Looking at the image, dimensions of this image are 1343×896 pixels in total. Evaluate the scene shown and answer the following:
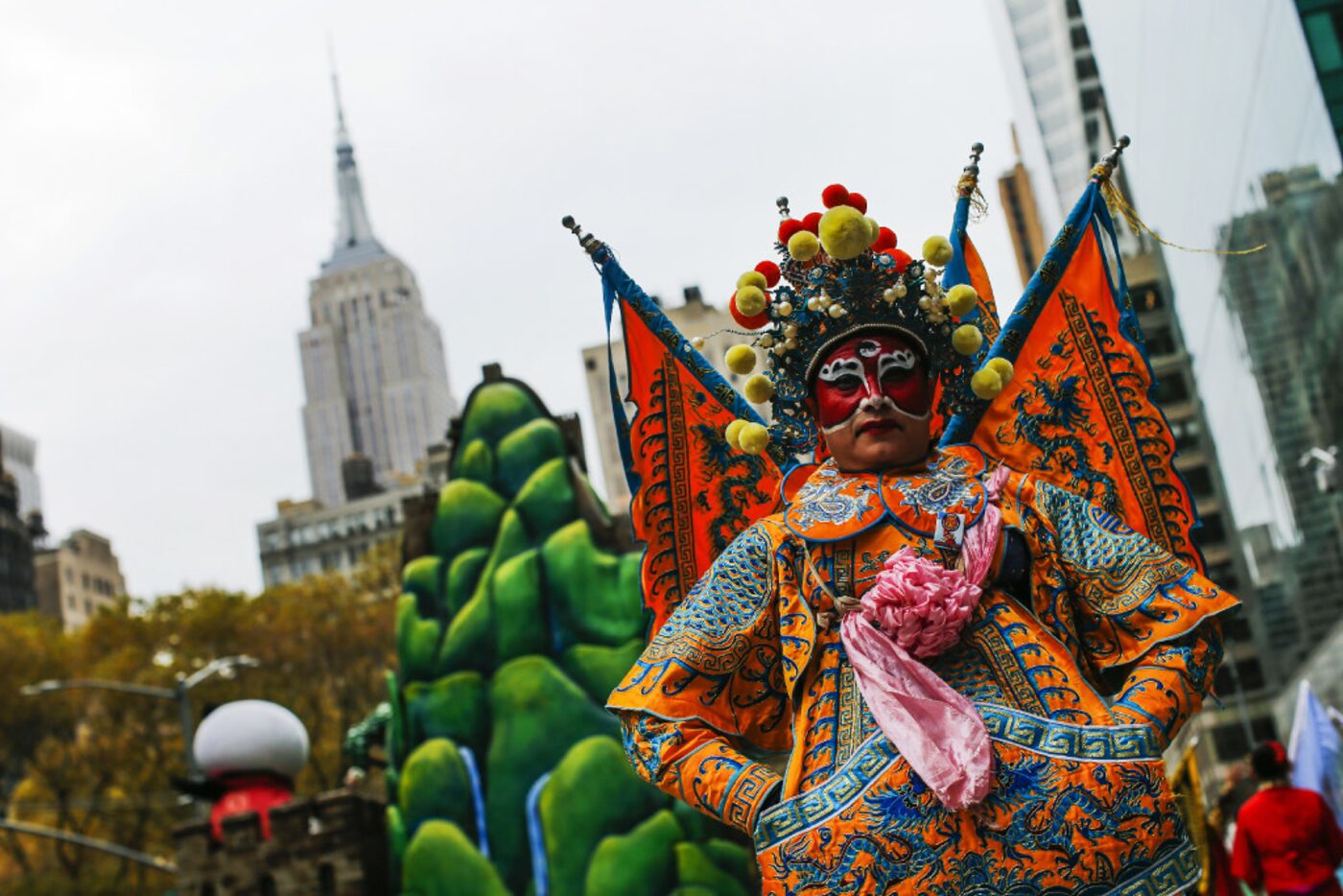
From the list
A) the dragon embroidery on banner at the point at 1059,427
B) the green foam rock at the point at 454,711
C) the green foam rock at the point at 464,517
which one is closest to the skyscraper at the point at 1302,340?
the green foam rock at the point at 464,517

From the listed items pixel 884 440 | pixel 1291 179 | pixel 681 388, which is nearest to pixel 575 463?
pixel 1291 179

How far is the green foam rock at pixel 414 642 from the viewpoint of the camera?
15812mm

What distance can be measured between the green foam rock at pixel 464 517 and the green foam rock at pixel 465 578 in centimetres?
11

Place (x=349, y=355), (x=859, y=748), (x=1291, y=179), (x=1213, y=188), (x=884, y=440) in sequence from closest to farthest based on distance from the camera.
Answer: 1. (x=859, y=748)
2. (x=884, y=440)
3. (x=1291, y=179)
4. (x=1213, y=188)
5. (x=349, y=355)

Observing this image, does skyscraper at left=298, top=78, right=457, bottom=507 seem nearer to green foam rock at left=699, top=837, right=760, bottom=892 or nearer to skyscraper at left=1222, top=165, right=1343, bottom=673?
skyscraper at left=1222, top=165, right=1343, bottom=673

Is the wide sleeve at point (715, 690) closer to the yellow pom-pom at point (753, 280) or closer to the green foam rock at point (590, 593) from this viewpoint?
the yellow pom-pom at point (753, 280)

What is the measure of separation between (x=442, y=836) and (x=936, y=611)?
38.4 feet

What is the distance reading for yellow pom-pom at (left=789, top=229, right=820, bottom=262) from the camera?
4.59 meters

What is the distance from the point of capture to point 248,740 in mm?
16125

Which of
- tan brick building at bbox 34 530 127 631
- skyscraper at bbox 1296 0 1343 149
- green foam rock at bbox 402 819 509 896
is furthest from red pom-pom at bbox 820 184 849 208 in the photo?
tan brick building at bbox 34 530 127 631

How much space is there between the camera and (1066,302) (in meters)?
5.18

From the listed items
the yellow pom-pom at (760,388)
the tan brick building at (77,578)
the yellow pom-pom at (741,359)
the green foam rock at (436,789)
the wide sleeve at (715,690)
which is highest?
the tan brick building at (77,578)

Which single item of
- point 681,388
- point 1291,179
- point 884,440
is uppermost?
point 1291,179

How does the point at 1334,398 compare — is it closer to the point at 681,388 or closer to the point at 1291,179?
the point at 1291,179
